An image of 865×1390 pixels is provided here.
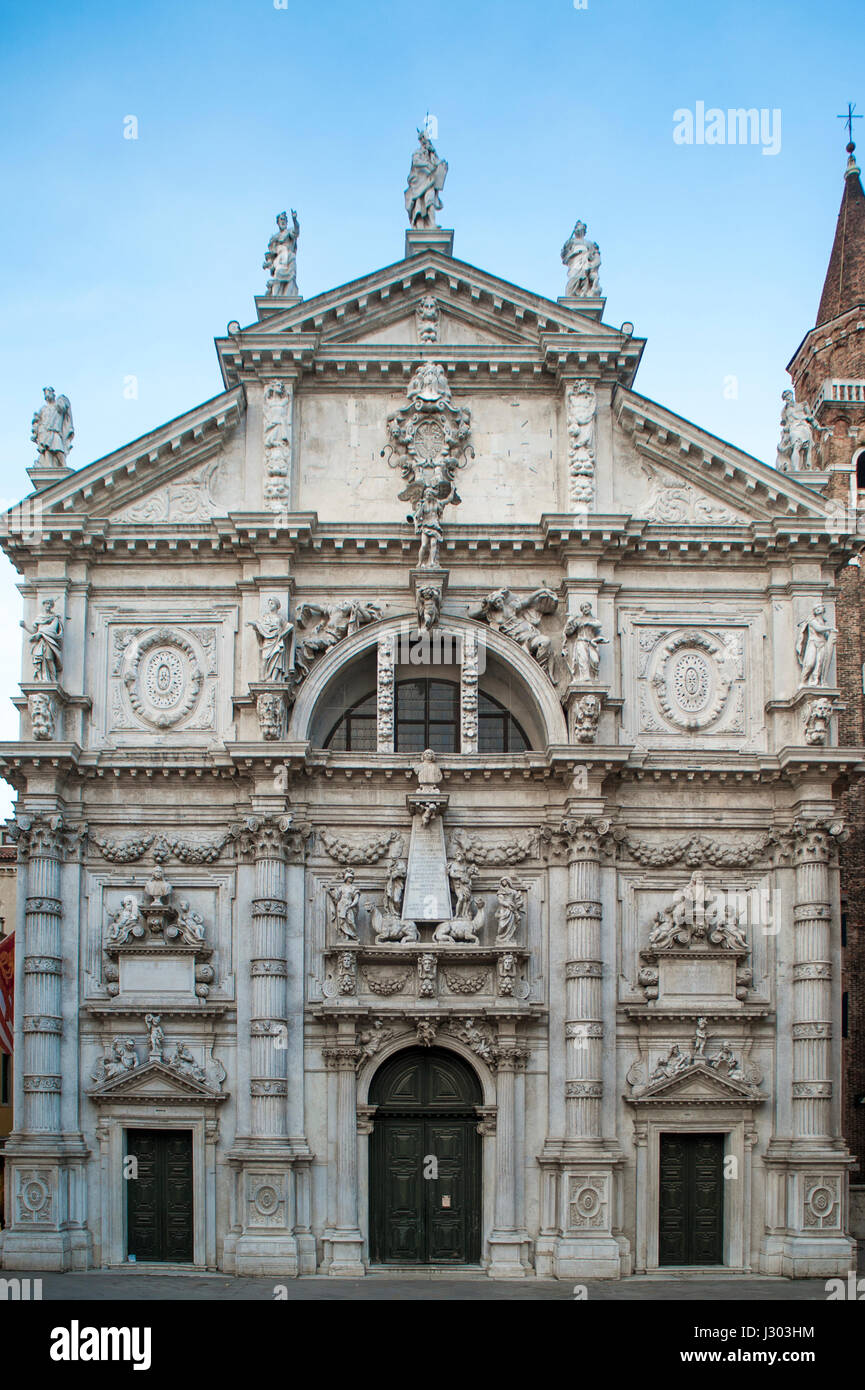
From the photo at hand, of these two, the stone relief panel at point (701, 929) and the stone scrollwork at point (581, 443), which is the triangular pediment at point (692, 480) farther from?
the stone relief panel at point (701, 929)

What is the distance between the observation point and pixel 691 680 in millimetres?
30172

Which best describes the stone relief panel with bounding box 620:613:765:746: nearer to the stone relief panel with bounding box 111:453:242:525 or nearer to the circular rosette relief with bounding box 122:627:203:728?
the stone relief panel with bounding box 111:453:242:525

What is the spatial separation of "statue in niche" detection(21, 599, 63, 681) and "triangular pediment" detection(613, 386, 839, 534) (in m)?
10.7

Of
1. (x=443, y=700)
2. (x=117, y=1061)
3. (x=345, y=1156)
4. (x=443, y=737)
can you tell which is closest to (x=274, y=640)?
(x=443, y=700)

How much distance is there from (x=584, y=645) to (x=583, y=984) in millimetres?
5995

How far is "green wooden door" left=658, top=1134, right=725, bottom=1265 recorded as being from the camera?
28.5m

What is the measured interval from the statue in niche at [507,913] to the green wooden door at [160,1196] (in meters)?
6.51

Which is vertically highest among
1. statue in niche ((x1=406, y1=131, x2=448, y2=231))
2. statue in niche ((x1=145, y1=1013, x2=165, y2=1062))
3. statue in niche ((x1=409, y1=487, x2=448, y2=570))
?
statue in niche ((x1=406, y1=131, x2=448, y2=231))

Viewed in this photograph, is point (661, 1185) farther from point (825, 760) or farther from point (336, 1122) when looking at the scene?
point (825, 760)

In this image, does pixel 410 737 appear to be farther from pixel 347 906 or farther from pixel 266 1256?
pixel 266 1256

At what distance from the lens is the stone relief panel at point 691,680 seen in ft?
98.3

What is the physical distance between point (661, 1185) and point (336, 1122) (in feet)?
19.0

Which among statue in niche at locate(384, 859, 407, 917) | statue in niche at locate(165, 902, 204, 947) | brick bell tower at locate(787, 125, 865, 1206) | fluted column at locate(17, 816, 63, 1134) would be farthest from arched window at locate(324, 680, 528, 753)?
brick bell tower at locate(787, 125, 865, 1206)

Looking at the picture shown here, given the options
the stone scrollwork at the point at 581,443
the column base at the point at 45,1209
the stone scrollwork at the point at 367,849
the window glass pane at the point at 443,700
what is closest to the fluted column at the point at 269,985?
the stone scrollwork at the point at 367,849
